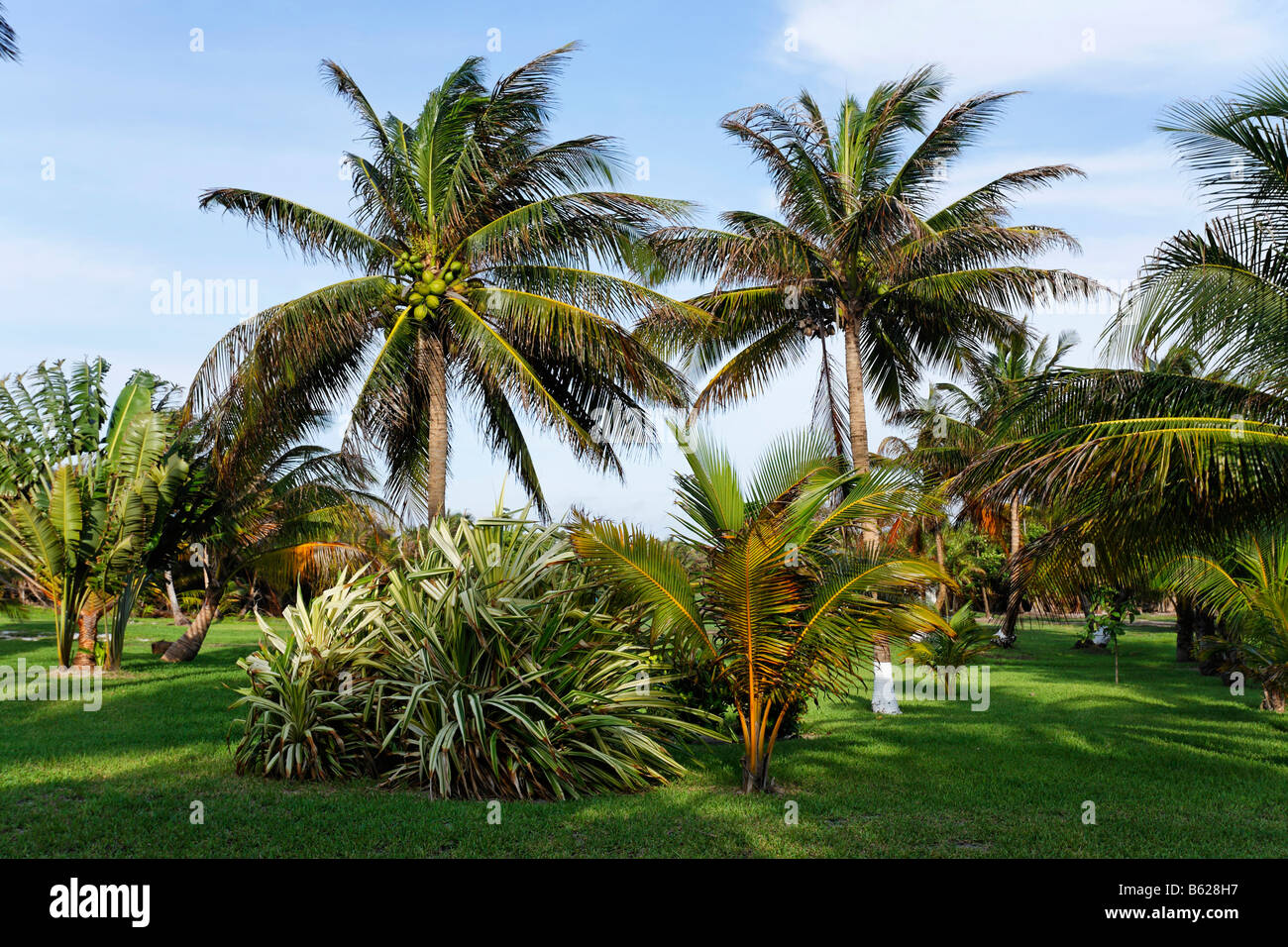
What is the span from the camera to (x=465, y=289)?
13742mm

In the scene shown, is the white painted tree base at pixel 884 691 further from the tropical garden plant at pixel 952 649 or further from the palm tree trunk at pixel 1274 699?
the palm tree trunk at pixel 1274 699

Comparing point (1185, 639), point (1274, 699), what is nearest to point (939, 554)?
point (1185, 639)

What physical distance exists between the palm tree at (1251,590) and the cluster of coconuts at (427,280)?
1034cm

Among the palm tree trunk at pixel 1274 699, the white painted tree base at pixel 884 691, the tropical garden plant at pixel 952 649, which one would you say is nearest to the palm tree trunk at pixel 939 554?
the tropical garden plant at pixel 952 649

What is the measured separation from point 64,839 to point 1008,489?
7848mm

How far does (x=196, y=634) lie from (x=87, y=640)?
189 inches

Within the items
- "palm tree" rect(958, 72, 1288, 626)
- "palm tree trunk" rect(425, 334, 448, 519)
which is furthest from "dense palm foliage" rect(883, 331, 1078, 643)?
"palm tree trunk" rect(425, 334, 448, 519)

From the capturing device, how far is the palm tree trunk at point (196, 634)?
20.3 m

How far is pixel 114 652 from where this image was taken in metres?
17.1

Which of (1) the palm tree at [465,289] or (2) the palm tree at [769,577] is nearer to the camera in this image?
(2) the palm tree at [769,577]

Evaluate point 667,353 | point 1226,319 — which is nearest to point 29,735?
point 667,353

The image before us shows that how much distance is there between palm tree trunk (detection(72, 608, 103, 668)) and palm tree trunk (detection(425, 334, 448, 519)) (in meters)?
7.00

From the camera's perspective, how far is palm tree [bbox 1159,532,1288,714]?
36.2 ft
